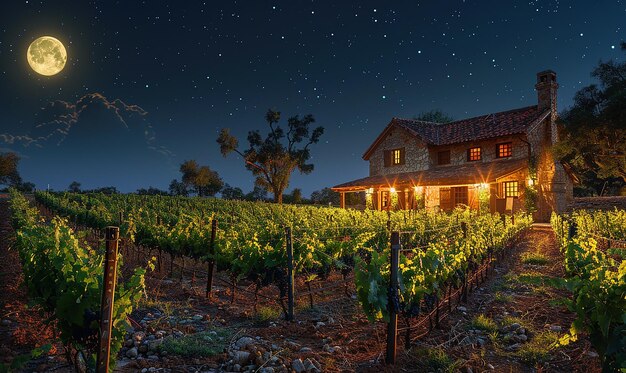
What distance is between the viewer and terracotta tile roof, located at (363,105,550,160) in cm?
2539

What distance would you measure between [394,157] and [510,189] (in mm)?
9428

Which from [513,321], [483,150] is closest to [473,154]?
[483,150]

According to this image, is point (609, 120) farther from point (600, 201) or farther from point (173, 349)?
point (173, 349)

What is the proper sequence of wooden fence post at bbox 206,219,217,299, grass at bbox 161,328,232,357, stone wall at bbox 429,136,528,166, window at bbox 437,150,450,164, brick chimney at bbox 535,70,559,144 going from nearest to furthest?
grass at bbox 161,328,232,357, wooden fence post at bbox 206,219,217,299, stone wall at bbox 429,136,528,166, brick chimney at bbox 535,70,559,144, window at bbox 437,150,450,164

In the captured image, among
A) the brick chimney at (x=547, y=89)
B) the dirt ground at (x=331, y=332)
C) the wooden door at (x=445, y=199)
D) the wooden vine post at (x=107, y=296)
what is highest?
the brick chimney at (x=547, y=89)

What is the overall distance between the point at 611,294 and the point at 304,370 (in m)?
3.08

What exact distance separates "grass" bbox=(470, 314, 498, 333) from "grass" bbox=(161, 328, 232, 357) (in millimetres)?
3660

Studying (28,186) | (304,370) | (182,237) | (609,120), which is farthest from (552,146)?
(28,186)

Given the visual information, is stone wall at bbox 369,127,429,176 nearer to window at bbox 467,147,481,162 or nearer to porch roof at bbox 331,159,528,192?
porch roof at bbox 331,159,528,192

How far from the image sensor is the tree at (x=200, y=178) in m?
64.1

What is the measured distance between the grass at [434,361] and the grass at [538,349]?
0.91 meters

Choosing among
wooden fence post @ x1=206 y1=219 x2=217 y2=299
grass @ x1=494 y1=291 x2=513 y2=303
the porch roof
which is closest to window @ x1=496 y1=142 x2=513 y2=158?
the porch roof

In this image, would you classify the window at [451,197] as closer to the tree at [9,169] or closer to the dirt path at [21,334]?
the dirt path at [21,334]

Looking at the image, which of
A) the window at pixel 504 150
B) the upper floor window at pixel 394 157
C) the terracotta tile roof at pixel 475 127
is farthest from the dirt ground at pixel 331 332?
the upper floor window at pixel 394 157
